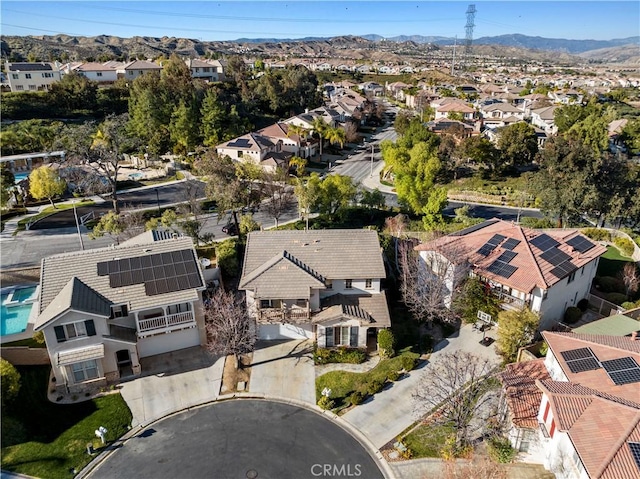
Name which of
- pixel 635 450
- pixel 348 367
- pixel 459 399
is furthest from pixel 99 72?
pixel 635 450

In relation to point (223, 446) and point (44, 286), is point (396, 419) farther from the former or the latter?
point (44, 286)

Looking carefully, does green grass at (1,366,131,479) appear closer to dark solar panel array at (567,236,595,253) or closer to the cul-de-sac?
the cul-de-sac

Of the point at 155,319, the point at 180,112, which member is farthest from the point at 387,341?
the point at 180,112

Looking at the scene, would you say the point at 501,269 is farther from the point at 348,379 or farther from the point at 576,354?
the point at 348,379

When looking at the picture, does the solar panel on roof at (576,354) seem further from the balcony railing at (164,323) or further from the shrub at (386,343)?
the balcony railing at (164,323)

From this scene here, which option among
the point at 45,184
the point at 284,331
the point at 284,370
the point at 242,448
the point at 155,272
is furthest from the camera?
the point at 45,184

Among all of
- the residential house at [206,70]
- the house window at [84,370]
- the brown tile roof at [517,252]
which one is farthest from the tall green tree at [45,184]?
the residential house at [206,70]
